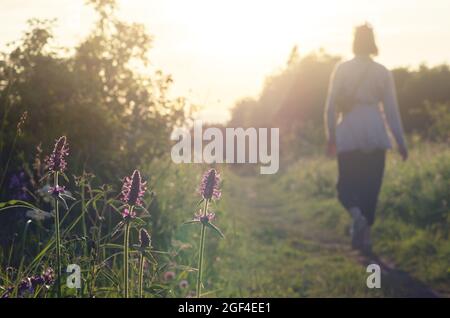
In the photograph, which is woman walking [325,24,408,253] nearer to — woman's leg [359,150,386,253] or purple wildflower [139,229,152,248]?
woman's leg [359,150,386,253]

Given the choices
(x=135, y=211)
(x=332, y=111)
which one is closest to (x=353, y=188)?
(x=332, y=111)

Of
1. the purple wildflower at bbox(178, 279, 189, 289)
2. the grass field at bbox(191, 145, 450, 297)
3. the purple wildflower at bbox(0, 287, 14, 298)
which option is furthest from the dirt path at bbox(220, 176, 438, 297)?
the purple wildflower at bbox(0, 287, 14, 298)

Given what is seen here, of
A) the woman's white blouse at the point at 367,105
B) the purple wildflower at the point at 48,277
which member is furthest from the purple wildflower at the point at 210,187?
the woman's white blouse at the point at 367,105

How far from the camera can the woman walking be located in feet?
25.0

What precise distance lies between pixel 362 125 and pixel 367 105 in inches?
10.4

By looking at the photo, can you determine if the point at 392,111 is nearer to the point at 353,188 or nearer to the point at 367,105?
the point at 367,105

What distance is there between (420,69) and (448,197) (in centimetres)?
2545

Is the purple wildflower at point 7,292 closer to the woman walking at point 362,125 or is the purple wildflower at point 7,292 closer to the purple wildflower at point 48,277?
the purple wildflower at point 48,277

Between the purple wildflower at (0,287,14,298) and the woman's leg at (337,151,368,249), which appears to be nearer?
the purple wildflower at (0,287,14,298)

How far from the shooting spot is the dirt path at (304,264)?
607 centimetres

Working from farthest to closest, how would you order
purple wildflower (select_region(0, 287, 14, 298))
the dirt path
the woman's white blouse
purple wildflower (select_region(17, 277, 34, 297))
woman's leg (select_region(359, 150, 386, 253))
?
woman's leg (select_region(359, 150, 386, 253)) → the woman's white blouse → the dirt path → purple wildflower (select_region(17, 277, 34, 297)) → purple wildflower (select_region(0, 287, 14, 298))

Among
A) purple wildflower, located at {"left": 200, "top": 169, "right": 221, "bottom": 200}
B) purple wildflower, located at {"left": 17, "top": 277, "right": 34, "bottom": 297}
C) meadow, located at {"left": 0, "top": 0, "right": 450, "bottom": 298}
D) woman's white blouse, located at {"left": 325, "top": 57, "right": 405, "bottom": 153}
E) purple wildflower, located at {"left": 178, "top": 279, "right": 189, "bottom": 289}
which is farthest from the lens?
woman's white blouse, located at {"left": 325, "top": 57, "right": 405, "bottom": 153}
